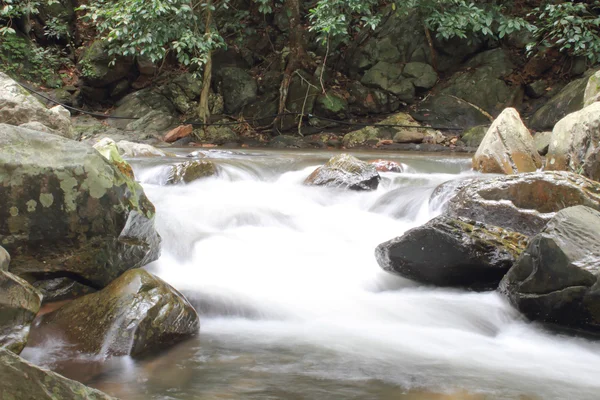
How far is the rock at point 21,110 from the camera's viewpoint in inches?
304

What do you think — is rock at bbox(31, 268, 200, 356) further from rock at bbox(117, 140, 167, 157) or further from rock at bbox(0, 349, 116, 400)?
rock at bbox(117, 140, 167, 157)

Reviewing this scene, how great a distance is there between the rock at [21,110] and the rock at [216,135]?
467 cm

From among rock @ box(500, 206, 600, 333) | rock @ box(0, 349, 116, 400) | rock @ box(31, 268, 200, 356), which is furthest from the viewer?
rock @ box(500, 206, 600, 333)

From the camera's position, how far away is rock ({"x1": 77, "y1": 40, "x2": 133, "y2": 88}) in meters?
13.8

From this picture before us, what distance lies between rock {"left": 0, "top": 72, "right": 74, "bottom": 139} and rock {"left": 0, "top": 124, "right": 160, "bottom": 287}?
4798 mm

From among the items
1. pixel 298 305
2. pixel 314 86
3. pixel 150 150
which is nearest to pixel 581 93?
pixel 314 86

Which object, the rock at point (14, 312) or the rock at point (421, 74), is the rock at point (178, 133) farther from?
the rock at point (14, 312)

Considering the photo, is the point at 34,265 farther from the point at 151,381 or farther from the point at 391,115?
the point at 391,115

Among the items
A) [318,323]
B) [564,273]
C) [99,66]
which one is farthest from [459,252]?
[99,66]

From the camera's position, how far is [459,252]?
13.4ft

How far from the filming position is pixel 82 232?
344 centimetres

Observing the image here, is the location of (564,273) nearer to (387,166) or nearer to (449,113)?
(387,166)

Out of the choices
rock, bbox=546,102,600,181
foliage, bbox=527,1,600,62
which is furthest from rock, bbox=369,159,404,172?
foliage, bbox=527,1,600,62

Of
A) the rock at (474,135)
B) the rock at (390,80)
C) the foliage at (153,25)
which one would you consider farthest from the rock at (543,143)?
the foliage at (153,25)
